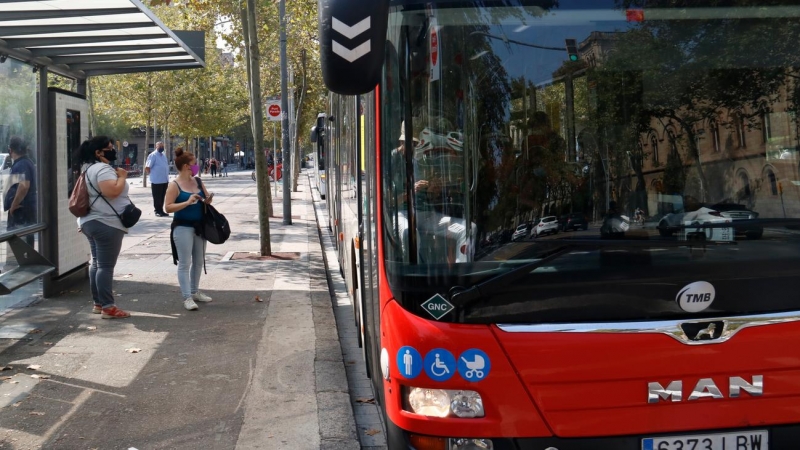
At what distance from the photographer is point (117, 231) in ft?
29.3

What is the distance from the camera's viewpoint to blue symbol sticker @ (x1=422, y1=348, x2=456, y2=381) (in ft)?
12.2

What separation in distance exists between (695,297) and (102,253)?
21.7ft

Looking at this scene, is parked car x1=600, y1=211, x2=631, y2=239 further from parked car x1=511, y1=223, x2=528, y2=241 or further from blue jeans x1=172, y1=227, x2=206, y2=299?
blue jeans x1=172, y1=227, x2=206, y2=299

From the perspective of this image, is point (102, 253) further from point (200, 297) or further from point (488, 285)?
point (488, 285)

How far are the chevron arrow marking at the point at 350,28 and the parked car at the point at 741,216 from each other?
5.44 ft

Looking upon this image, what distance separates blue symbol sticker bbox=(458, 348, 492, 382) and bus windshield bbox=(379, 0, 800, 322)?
0.15 meters

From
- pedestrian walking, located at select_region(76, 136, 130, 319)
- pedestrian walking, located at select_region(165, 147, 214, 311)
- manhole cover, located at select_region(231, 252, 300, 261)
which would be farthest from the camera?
manhole cover, located at select_region(231, 252, 300, 261)

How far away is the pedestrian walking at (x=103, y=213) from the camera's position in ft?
28.8

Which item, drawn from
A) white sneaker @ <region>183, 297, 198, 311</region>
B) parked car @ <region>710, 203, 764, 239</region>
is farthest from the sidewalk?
parked car @ <region>710, 203, 764, 239</region>

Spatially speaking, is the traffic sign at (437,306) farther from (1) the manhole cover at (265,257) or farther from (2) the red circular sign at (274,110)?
(2) the red circular sign at (274,110)

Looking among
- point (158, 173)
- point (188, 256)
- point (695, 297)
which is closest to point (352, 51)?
point (695, 297)

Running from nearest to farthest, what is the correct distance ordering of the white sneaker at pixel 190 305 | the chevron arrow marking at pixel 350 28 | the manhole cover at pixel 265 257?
the chevron arrow marking at pixel 350 28 → the white sneaker at pixel 190 305 → the manhole cover at pixel 265 257

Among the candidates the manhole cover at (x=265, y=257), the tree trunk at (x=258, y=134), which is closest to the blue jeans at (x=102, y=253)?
the manhole cover at (x=265, y=257)

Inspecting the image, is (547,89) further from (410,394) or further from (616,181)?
(410,394)
